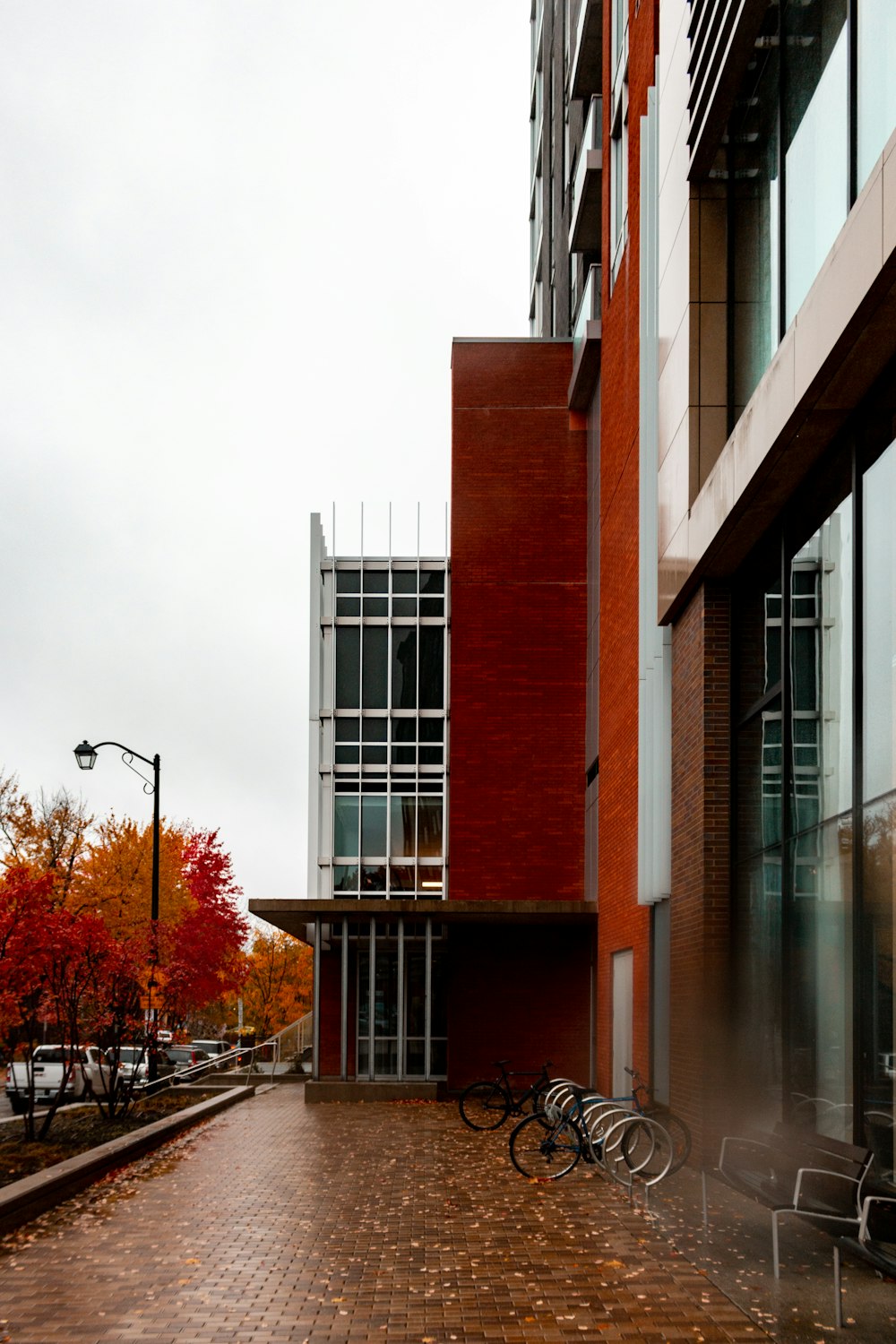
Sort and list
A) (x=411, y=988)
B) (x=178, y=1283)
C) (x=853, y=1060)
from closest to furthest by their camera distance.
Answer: (x=178, y=1283) → (x=853, y=1060) → (x=411, y=988)

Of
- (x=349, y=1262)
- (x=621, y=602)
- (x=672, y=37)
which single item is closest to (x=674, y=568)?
(x=672, y=37)

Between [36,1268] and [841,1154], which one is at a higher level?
[841,1154]

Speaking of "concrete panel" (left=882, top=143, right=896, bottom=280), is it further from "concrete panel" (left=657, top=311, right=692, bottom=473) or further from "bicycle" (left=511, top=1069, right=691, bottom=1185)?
"bicycle" (left=511, top=1069, right=691, bottom=1185)

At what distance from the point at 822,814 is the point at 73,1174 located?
7.77 metres

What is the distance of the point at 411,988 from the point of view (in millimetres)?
30625

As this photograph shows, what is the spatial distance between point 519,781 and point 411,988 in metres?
5.03

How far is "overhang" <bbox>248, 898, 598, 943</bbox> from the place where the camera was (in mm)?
26453

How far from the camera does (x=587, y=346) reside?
2800cm

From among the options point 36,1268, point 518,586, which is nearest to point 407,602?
point 518,586

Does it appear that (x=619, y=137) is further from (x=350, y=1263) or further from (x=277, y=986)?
(x=277, y=986)

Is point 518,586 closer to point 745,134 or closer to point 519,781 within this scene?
point 519,781

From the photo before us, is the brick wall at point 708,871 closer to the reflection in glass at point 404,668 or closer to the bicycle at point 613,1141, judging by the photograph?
the bicycle at point 613,1141

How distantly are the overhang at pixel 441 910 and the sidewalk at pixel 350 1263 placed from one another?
32.9ft

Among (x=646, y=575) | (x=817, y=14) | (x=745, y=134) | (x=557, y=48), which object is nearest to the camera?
(x=817, y=14)
